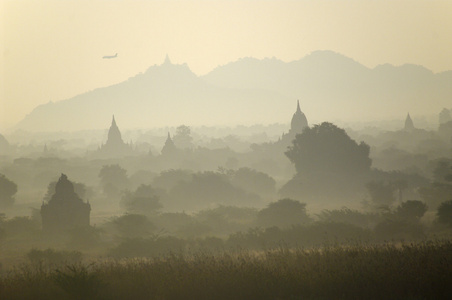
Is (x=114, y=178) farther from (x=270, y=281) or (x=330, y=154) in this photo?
(x=270, y=281)

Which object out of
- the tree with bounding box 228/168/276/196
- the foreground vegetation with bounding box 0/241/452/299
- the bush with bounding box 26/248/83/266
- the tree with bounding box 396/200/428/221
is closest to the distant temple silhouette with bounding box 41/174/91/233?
the bush with bounding box 26/248/83/266

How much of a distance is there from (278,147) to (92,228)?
2548 inches

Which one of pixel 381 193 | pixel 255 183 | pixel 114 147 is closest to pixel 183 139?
pixel 114 147

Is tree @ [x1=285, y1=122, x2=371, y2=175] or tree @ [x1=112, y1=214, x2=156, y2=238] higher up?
tree @ [x1=285, y1=122, x2=371, y2=175]

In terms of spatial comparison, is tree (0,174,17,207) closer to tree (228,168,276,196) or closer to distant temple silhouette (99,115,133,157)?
tree (228,168,276,196)

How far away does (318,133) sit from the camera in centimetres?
6116

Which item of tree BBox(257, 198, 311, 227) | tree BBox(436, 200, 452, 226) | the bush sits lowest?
tree BBox(436, 200, 452, 226)

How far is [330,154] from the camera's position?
60.9 metres

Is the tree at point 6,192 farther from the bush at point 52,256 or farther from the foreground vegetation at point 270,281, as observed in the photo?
the foreground vegetation at point 270,281

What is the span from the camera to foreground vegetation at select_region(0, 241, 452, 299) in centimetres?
1189

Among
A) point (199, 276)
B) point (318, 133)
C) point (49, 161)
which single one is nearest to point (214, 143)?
point (49, 161)

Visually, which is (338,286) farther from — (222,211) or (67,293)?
(222,211)

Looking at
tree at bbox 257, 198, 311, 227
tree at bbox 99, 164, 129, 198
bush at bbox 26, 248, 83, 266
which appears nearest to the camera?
bush at bbox 26, 248, 83, 266

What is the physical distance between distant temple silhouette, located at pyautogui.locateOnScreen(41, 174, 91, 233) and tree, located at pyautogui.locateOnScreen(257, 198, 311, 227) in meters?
15.7
